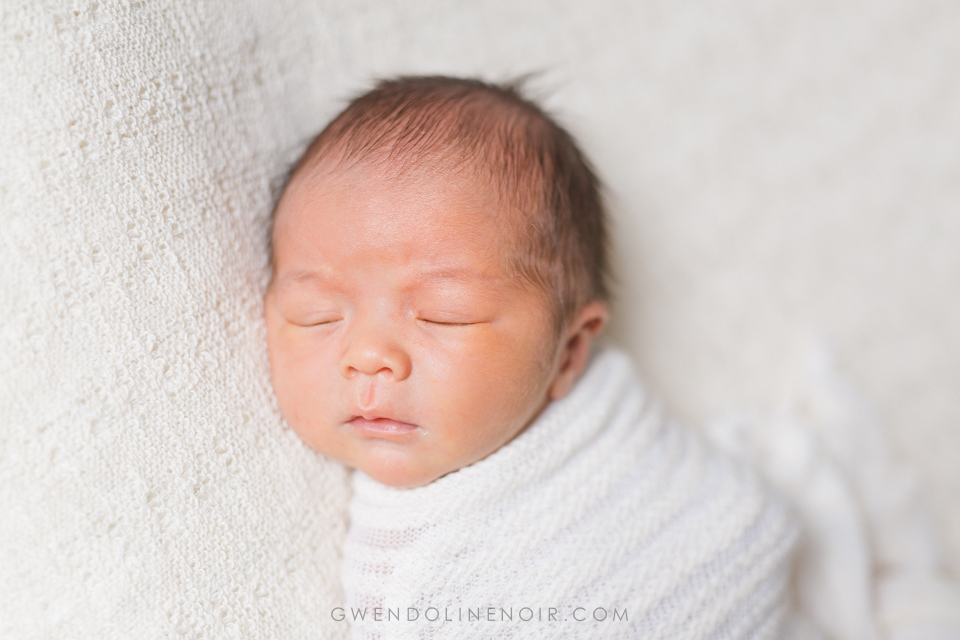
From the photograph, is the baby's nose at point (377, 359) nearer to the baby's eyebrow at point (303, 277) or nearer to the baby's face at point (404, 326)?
the baby's face at point (404, 326)

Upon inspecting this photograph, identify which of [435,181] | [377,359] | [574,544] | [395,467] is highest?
[435,181]

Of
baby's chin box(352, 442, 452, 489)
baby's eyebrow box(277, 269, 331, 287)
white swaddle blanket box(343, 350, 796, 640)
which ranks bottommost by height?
white swaddle blanket box(343, 350, 796, 640)

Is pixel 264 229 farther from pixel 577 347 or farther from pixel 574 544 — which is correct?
pixel 574 544

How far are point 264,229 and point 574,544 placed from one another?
2.02 ft

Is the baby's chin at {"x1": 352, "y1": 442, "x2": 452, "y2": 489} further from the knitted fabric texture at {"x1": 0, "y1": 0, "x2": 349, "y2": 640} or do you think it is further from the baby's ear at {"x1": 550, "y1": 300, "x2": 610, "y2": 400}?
the baby's ear at {"x1": 550, "y1": 300, "x2": 610, "y2": 400}

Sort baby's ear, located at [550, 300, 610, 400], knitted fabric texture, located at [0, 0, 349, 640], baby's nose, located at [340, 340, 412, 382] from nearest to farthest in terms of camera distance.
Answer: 1. knitted fabric texture, located at [0, 0, 349, 640]
2. baby's nose, located at [340, 340, 412, 382]
3. baby's ear, located at [550, 300, 610, 400]

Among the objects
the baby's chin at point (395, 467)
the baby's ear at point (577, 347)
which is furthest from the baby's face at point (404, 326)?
the baby's ear at point (577, 347)

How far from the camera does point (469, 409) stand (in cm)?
89

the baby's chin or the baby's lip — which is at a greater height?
the baby's lip

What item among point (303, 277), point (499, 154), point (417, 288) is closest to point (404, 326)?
point (417, 288)

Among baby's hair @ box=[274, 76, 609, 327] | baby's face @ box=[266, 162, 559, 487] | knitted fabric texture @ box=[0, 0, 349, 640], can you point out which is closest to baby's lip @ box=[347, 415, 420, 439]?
baby's face @ box=[266, 162, 559, 487]

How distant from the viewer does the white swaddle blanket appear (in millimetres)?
901

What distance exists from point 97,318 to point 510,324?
0.48m

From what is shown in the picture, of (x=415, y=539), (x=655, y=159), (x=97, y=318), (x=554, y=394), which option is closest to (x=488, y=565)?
(x=415, y=539)
